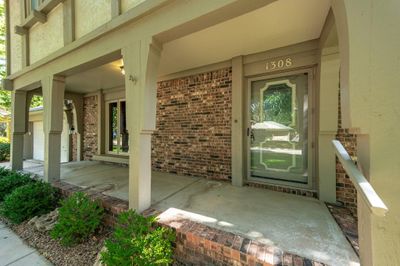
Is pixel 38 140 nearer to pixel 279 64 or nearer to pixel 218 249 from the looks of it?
pixel 218 249

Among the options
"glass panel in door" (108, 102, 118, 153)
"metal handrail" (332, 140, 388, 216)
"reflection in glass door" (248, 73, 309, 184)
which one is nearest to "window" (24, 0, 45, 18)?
"glass panel in door" (108, 102, 118, 153)

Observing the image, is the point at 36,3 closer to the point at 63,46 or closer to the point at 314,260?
the point at 63,46

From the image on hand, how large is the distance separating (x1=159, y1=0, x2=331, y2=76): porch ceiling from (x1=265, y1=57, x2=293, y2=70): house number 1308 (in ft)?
0.91

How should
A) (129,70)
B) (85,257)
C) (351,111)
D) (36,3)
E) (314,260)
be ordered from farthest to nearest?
(36,3) → (129,70) → (85,257) → (314,260) → (351,111)

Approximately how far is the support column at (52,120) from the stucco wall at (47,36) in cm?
74

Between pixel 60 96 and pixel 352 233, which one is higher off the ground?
pixel 60 96

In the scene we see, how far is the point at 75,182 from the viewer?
14.6 ft

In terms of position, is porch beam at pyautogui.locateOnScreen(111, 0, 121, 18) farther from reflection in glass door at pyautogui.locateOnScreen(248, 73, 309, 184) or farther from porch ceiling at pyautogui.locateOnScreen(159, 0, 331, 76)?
reflection in glass door at pyautogui.locateOnScreen(248, 73, 309, 184)

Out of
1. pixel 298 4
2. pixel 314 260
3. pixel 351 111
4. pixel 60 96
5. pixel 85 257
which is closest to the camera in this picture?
pixel 351 111

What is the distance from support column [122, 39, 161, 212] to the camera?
2.70 m

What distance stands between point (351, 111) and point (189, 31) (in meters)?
2.06

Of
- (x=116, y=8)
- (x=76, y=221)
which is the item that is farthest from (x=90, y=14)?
(x=76, y=221)

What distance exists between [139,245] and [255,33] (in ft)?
11.4

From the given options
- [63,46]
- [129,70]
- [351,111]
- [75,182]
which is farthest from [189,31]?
[75,182]
